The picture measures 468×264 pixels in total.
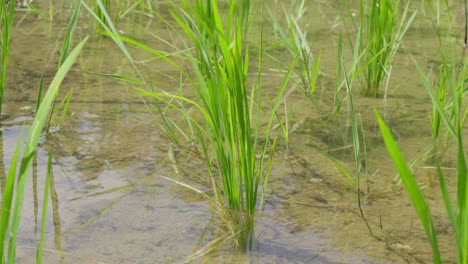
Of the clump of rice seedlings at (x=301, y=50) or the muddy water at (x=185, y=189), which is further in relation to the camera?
the clump of rice seedlings at (x=301, y=50)

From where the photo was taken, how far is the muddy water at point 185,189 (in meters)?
1.51

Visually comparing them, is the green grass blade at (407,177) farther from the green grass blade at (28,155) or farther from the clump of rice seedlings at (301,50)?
the clump of rice seedlings at (301,50)

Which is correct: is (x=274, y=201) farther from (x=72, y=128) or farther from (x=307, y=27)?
(x=307, y=27)

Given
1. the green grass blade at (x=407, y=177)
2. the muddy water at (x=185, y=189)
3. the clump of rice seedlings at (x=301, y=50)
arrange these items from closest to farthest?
the green grass blade at (x=407, y=177) < the muddy water at (x=185, y=189) < the clump of rice seedlings at (x=301, y=50)

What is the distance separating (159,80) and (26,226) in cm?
122

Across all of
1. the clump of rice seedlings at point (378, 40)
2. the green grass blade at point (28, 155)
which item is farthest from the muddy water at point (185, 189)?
the green grass blade at point (28, 155)

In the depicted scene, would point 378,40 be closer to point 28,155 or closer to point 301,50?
point 301,50

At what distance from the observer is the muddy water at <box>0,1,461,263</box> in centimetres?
151

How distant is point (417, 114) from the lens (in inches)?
96.5

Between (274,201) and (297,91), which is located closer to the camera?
(274,201)

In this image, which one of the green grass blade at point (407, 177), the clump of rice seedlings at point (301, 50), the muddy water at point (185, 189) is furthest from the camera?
the clump of rice seedlings at point (301, 50)

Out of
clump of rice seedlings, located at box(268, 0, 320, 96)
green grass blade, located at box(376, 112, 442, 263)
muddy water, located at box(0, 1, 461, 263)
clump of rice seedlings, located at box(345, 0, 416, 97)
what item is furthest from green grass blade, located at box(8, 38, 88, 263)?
clump of rice seedlings, located at box(345, 0, 416, 97)

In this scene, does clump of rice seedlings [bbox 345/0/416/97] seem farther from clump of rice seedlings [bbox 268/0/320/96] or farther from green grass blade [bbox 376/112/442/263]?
green grass blade [bbox 376/112/442/263]

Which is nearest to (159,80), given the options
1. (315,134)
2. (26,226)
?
(315,134)
